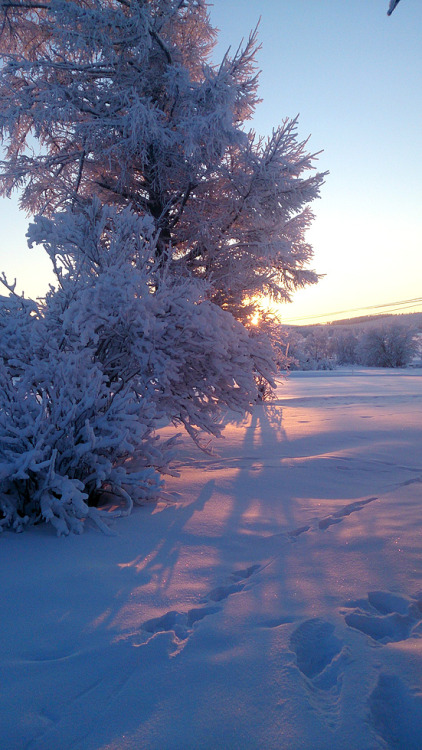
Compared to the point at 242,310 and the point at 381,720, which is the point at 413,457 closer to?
the point at 381,720

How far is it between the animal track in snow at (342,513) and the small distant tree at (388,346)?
1967 cm

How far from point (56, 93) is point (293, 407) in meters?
6.44

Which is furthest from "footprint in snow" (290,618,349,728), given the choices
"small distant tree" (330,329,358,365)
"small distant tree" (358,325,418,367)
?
"small distant tree" (330,329,358,365)

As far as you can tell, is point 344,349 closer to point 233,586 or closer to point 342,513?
point 342,513

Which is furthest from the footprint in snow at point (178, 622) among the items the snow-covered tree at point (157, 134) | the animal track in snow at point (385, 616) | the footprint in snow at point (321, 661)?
the snow-covered tree at point (157, 134)

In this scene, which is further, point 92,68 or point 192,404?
point 92,68

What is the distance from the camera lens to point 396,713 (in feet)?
3.73

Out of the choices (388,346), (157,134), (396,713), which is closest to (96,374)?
(396,713)

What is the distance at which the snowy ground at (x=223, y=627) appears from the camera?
3.62 feet

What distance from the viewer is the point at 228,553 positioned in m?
2.12

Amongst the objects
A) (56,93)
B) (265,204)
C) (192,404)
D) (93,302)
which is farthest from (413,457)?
(56,93)

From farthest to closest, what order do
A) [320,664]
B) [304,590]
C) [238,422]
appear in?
[238,422], [304,590], [320,664]

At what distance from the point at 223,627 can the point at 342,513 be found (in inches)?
53.7

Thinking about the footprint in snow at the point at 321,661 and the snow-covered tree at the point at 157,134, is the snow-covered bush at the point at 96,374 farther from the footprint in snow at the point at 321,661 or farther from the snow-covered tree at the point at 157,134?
the snow-covered tree at the point at 157,134
